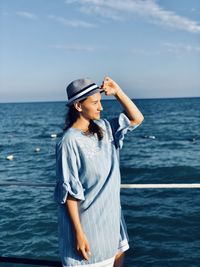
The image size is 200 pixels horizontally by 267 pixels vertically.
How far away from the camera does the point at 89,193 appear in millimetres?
2389

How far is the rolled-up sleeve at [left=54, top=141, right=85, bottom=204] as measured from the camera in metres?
2.31

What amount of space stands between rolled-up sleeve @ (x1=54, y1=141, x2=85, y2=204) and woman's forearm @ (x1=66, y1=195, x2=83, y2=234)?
3cm

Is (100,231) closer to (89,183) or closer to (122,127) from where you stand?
(89,183)

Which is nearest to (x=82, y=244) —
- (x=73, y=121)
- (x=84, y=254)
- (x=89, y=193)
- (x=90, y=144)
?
(x=84, y=254)

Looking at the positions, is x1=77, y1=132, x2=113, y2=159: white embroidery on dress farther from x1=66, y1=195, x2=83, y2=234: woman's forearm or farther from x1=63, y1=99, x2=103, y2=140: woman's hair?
x1=66, y1=195, x2=83, y2=234: woman's forearm

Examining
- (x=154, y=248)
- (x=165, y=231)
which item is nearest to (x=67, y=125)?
(x=154, y=248)

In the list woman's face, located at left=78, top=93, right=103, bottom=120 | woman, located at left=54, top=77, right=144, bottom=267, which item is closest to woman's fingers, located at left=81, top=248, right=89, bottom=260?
woman, located at left=54, top=77, right=144, bottom=267

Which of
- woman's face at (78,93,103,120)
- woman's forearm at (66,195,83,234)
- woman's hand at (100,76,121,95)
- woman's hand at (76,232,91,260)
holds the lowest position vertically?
woman's hand at (76,232,91,260)

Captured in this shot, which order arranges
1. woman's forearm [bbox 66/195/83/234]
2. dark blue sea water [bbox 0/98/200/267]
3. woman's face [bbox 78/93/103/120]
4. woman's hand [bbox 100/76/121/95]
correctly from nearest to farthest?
woman's forearm [bbox 66/195/83/234] < woman's face [bbox 78/93/103/120] < woman's hand [bbox 100/76/121/95] < dark blue sea water [bbox 0/98/200/267]

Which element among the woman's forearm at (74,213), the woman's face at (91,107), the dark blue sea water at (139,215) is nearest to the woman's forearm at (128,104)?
Result: the woman's face at (91,107)

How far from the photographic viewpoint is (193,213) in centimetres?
1495

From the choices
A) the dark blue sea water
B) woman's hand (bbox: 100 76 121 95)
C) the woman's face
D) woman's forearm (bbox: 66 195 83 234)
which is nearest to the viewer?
woman's forearm (bbox: 66 195 83 234)

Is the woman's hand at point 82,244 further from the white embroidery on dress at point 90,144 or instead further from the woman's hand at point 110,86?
the woman's hand at point 110,86

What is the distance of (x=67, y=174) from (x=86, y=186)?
0.51 ft
